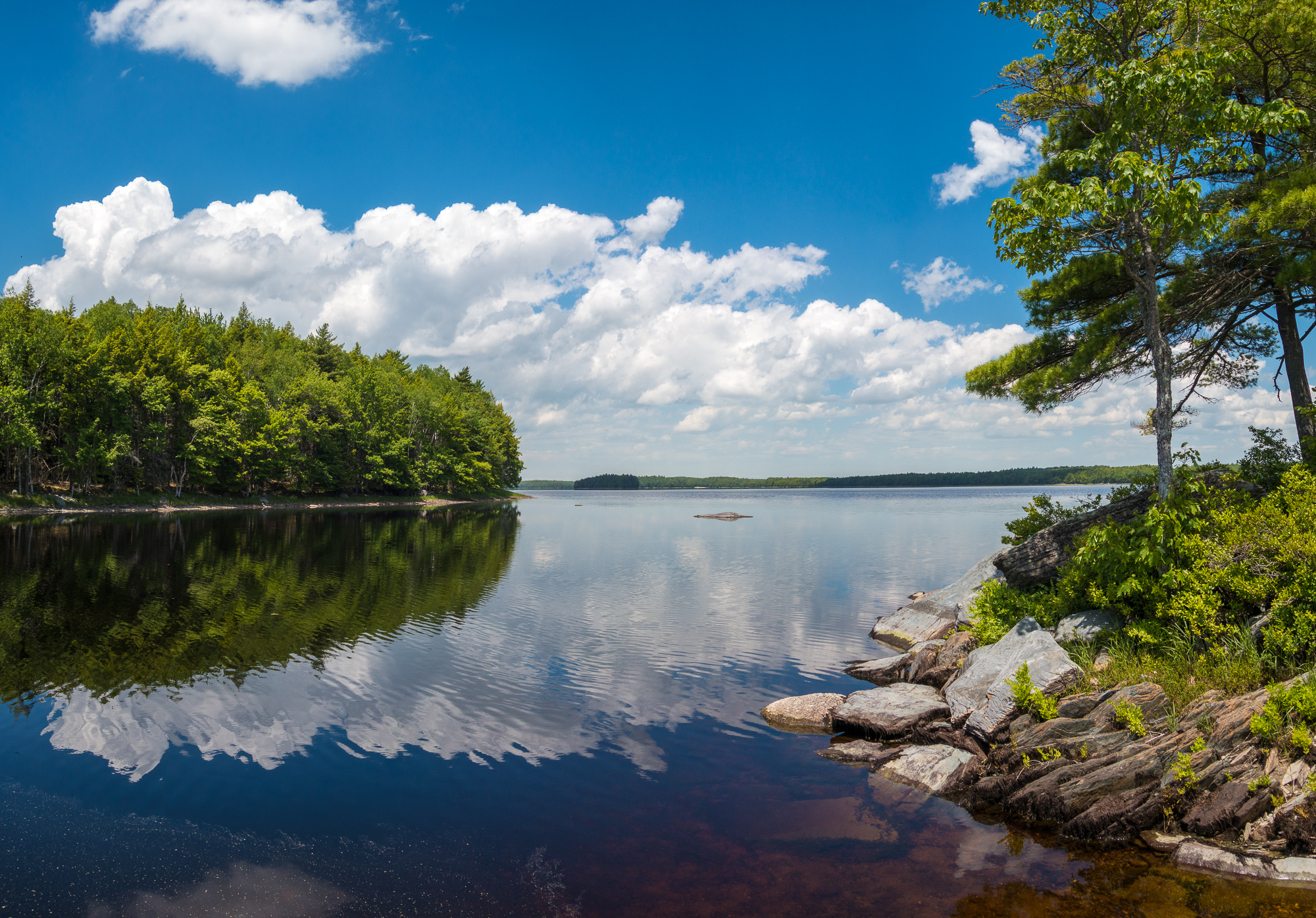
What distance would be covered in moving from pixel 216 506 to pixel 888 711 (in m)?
90.4

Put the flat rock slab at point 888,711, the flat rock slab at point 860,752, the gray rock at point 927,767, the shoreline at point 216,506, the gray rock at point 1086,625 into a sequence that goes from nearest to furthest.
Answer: the gray rock at point 927,767 → the flat rock slab at point 860,752 → the flat rock slab at point 888,711 → the gray rock at point 1086,625 → the shoreline at point 216,506

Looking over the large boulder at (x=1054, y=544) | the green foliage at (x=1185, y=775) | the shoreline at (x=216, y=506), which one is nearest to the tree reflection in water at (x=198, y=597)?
the shoreline at (x=216, y=506)

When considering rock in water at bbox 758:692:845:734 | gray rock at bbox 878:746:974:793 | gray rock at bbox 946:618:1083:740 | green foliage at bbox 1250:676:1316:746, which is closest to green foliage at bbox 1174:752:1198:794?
green foliage at bbox 1250:676:1316:746

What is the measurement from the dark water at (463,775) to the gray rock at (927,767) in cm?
43

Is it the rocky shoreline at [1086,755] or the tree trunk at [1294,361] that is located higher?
the tree trunk at [1294,361]

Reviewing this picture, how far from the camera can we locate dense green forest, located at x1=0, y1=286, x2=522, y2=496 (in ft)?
214

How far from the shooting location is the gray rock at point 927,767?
11.5 metres

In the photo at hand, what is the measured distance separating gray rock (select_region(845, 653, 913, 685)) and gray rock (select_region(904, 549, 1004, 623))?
12.1 feet

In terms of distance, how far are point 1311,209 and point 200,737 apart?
26650 mm

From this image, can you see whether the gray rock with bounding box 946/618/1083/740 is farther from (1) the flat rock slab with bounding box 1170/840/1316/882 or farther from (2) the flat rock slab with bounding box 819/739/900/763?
(1) the flat rock slab with bounding box 1170/840/1316/882

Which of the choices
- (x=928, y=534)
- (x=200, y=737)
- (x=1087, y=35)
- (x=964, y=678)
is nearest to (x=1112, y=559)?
(x=964, y=678)

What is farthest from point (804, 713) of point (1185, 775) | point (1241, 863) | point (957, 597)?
point (957, 597)

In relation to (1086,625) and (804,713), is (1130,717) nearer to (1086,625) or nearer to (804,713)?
(1086,625)

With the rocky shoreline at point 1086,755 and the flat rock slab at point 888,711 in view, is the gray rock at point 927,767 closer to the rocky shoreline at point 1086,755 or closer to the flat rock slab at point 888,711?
the rocky shoreline at point 1086,755
